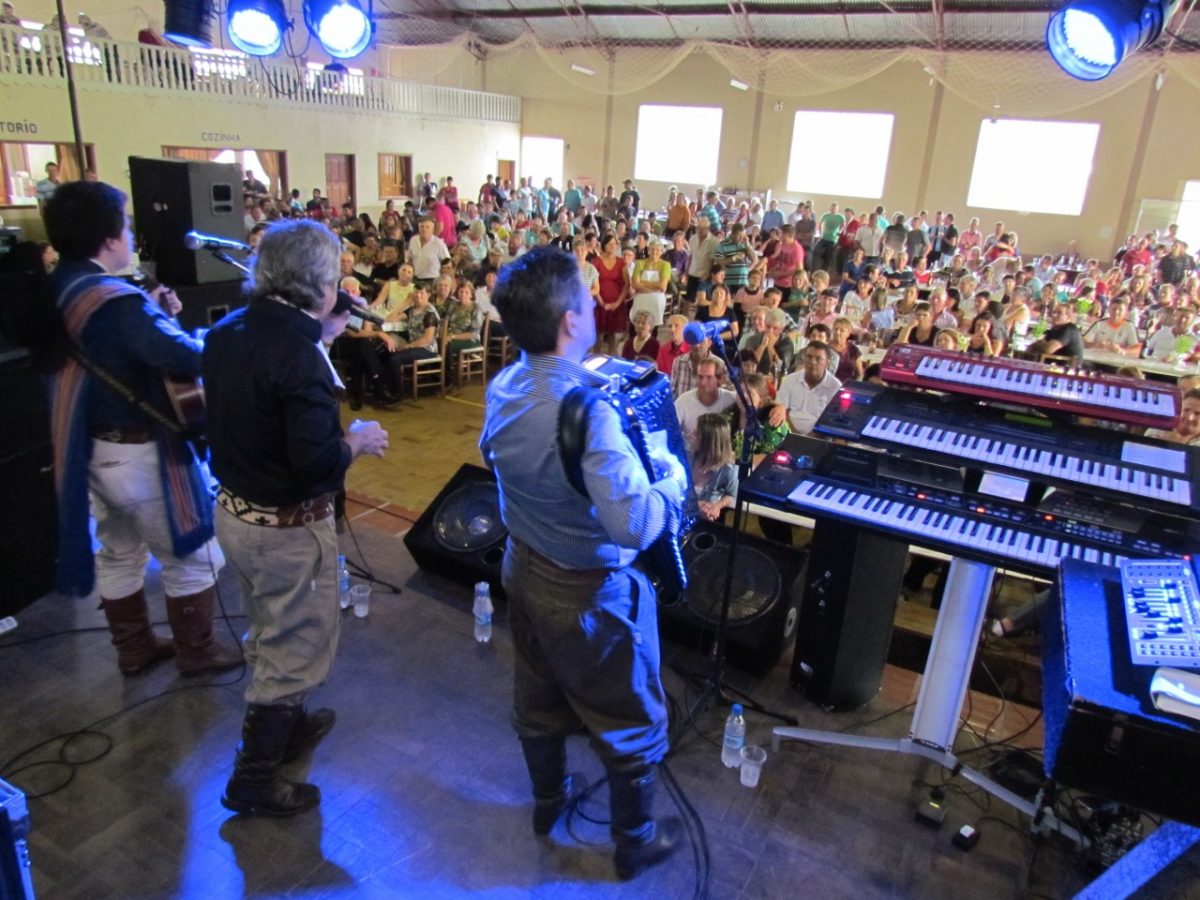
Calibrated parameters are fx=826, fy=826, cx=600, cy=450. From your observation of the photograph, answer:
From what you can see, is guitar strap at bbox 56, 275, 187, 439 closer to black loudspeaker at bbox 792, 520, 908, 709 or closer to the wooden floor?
the wooden floor

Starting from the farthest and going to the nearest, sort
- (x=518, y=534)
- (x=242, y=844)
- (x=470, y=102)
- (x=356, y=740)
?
(x=470, y=102), (x=356, y=740), (x=242, y=844), (x=518, y=534)

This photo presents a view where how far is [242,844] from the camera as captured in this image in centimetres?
221

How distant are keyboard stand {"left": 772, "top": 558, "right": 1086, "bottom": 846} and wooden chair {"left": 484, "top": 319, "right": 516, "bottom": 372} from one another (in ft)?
17.3

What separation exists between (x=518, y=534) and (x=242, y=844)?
46.2 inches

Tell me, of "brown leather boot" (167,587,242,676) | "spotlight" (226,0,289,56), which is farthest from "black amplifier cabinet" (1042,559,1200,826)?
"spotlight" (226,0,289,56)

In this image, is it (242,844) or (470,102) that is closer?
(242,844)

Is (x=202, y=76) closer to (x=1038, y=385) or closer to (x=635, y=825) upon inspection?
(x=1038, y=385)

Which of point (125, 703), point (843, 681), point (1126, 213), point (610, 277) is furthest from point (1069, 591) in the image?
point (1126, 213)

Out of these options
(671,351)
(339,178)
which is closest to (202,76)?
(339,178)

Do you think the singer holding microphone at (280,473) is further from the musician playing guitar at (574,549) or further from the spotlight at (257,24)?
the spotlight at (257,24)

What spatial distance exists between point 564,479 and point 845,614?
1.35m

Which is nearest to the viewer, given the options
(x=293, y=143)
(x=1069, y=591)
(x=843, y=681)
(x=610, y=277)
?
(x=1069, y=591)

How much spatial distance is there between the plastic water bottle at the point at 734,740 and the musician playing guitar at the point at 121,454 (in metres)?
1.72

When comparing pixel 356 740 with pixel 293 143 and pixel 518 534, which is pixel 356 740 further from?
pixel 293 143
